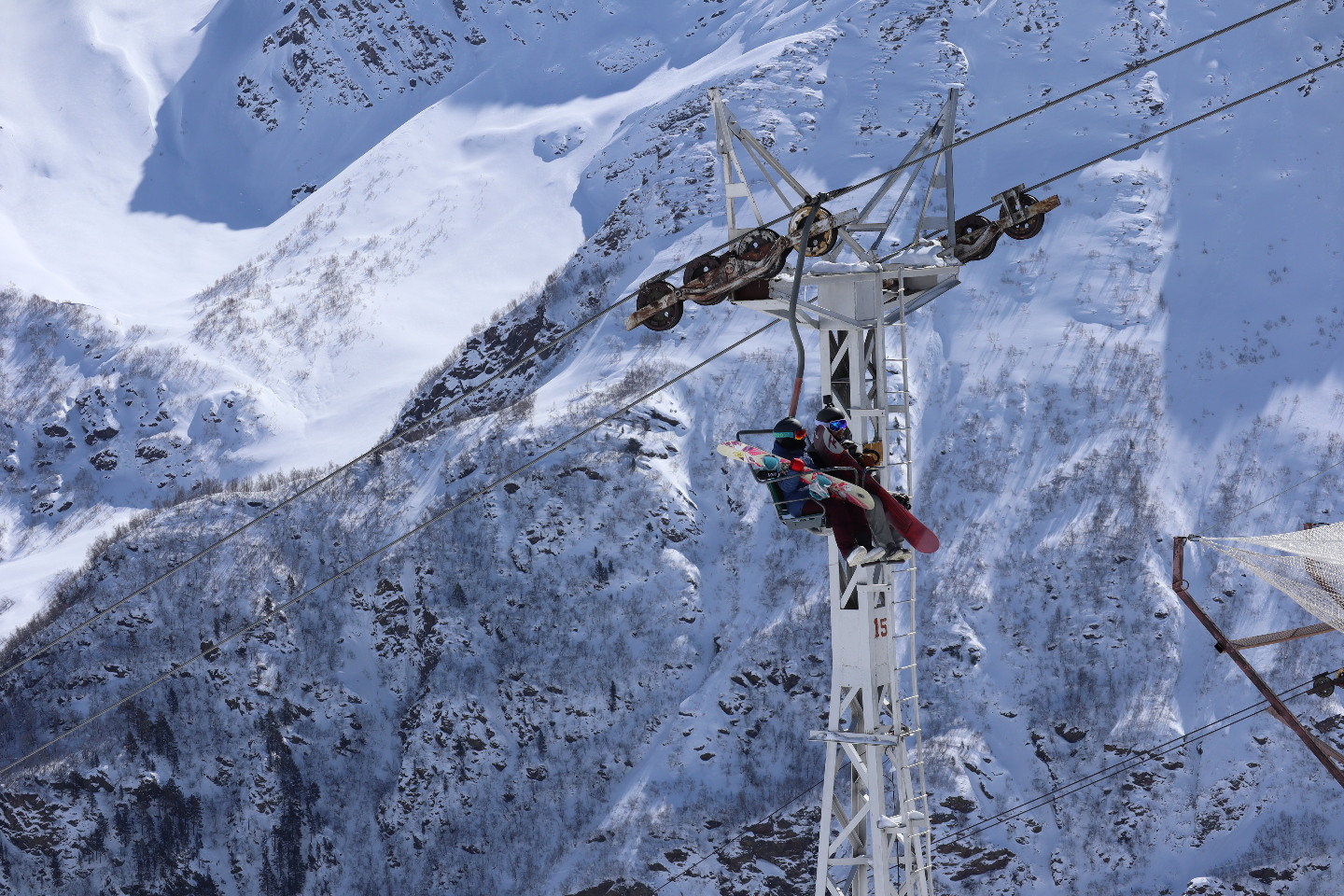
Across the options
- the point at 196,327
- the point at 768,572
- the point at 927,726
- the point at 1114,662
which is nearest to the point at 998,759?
the point at 927,726

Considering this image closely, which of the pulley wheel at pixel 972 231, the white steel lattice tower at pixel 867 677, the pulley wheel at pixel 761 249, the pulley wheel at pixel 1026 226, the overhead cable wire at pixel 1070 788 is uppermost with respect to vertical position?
the overhead cable wire at pixel 1070 788

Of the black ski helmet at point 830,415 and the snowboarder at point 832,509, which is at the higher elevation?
the black ski helmet at point 830,415

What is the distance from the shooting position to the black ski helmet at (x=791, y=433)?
10.2 meters

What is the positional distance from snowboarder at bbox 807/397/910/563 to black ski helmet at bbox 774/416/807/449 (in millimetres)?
113

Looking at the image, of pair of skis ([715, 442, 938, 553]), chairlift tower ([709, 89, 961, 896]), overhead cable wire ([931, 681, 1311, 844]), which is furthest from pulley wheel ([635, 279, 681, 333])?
overhead cable wire ([931, 681, 1311, 844])

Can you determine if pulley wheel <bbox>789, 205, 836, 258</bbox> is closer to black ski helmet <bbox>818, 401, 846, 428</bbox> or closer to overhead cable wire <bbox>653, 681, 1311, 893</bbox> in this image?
black ski helmet <bbox>818, 401, 846, 428</bbox>

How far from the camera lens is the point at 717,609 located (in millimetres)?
53938

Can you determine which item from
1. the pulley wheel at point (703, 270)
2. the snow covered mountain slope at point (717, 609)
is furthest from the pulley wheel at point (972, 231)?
the snow covered mountain slope at point (717, 609)

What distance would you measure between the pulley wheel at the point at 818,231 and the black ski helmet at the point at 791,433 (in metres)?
1.52

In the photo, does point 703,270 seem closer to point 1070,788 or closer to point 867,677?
point 867,677

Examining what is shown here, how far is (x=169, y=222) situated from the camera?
92312mm

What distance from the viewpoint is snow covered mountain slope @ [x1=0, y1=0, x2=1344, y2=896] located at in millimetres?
49062

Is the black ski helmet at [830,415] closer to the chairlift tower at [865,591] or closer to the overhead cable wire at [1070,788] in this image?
the chairlift tower at [865,591]

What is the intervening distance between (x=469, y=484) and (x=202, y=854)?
760 inches
